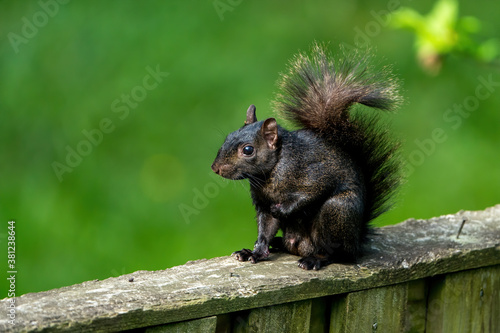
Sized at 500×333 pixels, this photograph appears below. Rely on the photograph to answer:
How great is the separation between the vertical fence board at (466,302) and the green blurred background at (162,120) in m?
2.02

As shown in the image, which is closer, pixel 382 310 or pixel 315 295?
pixel 315 295

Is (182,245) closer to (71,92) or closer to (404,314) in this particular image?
(71,92)

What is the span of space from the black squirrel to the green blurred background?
70.4 inches

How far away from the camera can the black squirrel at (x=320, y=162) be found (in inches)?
113

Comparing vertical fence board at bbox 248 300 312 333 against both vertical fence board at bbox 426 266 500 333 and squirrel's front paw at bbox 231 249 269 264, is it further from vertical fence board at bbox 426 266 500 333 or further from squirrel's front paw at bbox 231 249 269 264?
vertical fence board at bbox 426 266 500 333

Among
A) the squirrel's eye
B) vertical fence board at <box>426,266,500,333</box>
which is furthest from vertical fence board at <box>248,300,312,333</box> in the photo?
the squirrel's eye

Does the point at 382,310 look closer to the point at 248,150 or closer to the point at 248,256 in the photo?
the point at 248,256

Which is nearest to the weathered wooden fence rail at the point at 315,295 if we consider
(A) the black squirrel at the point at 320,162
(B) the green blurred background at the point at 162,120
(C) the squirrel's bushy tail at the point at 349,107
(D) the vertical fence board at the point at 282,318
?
(D) the vertical fence board at the point at 282,318

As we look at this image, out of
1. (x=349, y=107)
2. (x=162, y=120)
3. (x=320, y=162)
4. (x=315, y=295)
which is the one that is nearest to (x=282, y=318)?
(x=315, y=295)

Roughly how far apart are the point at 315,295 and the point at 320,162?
61cm

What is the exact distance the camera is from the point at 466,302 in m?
2.80

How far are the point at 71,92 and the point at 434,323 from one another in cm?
391

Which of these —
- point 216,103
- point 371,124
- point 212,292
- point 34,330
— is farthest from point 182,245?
point 34,330

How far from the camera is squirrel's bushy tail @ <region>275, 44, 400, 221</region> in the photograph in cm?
295
